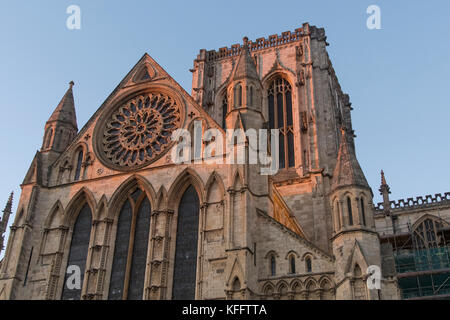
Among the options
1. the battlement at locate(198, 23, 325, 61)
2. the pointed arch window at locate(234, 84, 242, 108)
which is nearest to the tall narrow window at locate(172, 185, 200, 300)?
the pointed arch window at locate(234, 84, 242, 108)

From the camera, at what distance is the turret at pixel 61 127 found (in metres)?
27.9

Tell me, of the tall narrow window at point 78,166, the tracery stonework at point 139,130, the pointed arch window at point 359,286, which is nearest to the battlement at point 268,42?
the tracery stonework at point 139,130

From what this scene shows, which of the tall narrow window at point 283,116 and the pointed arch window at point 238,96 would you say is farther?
the tall narrow window at point 283,116

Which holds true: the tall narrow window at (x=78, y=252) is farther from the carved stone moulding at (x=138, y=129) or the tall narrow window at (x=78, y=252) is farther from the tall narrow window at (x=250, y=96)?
the tall narrow window at (x=250, y=96)

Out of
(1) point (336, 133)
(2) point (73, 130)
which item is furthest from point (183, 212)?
(1) point (336, 133)

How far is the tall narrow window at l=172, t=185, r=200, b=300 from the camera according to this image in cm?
2167

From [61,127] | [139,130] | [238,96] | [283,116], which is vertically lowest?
[139,130]

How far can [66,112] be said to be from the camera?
29281 millimetres

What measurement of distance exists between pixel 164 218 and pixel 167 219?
13 centimetres

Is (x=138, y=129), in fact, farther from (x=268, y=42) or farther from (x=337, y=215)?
(x=268, y=42)

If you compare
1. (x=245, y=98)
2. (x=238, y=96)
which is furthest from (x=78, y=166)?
(x=245, y=98)

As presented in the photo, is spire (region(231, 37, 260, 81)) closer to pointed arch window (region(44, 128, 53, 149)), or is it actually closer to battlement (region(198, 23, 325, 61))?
pointed arch window (region(44, 128, 53, 149))

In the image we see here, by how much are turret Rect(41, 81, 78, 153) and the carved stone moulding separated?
2.08 meters
